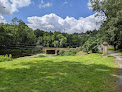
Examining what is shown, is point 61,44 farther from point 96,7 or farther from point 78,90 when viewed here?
point 78,90

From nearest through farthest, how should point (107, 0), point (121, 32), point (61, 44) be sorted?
point (121, 32) → point (107, 0) → point (61, 44)

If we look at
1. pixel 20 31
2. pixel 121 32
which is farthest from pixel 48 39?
pixel 121 32

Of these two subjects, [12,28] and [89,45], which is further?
[12,28]

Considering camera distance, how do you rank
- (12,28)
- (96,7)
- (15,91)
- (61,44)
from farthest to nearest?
1. (61,44)
2. (12,28)
3. (96,7)
4. (15,91)

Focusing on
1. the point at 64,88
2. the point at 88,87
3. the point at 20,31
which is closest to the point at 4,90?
the point at 64,88

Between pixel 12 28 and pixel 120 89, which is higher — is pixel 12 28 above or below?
above

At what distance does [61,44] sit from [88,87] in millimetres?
52540

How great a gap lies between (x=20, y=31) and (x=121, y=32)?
3687 centimetres

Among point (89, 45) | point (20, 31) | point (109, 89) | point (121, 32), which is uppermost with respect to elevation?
point (20, 31)

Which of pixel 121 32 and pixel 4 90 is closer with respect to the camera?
pixel 4 90

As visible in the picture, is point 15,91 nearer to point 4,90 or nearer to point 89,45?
point 4,90

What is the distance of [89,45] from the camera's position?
683 inches

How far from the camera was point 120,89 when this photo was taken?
3656 mm

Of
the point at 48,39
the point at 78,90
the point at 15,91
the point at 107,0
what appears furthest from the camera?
the point at 48,39
